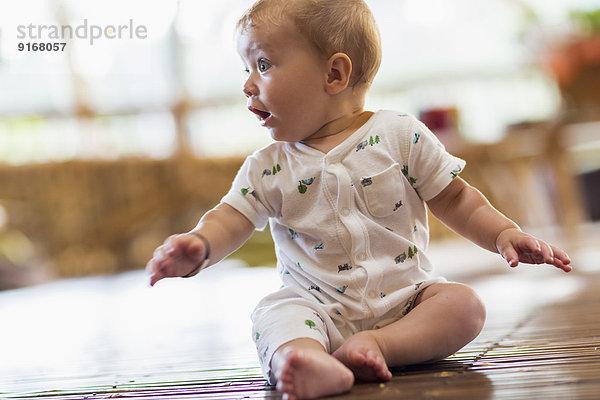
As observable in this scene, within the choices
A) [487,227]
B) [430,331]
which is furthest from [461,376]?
[487,227]

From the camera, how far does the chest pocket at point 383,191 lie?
0.81 m

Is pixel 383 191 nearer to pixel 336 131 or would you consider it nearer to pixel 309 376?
pixel 336 131

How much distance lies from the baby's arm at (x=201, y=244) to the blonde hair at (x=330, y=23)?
21 centimetres

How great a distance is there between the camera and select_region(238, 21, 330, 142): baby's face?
82 cm

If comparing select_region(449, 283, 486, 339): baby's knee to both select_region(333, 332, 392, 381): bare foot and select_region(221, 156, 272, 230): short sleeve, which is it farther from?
select_region(221, 156, 272, 230): short sleeve

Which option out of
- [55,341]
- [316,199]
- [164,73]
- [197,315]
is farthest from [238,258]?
[316,199]

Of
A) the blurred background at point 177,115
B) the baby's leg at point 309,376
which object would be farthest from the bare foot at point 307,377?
the blurred background at point 177,115

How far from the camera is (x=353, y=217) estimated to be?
809mm

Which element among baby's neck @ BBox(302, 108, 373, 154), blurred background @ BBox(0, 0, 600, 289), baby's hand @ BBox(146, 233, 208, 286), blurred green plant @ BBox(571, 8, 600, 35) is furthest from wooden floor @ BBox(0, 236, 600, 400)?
blurred green plant @ BBox(571, 8, 600, 35)

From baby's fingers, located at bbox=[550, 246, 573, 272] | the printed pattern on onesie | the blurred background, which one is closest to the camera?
baby's fingers, located at bbox=[550, 246, 573, 272]

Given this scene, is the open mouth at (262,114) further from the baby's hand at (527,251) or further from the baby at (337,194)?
the baby's hand at (527,251)

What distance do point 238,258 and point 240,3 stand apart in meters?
1.83

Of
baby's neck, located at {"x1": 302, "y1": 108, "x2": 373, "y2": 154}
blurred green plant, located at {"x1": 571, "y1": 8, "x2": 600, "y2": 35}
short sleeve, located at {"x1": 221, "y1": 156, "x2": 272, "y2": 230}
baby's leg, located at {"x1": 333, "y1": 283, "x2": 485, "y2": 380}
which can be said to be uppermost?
blurred green plant, located at {"x1": 571, "y1": 8, "x2": 600, "y2": 35}

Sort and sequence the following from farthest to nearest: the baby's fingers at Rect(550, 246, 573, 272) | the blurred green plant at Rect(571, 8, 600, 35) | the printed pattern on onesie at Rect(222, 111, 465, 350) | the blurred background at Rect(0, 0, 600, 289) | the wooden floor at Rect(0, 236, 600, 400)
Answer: the blurred background at Rect(0, 0, 600, 289), the blurred green plant at Rect(571, 8, 600, 35), the printed pattern on onesie at Rect(222, 111, 465, 350), the baby's fingers at Rect(550, 246, 573, 272), the wooden floor at Rect(0, 236, 600, 400)
